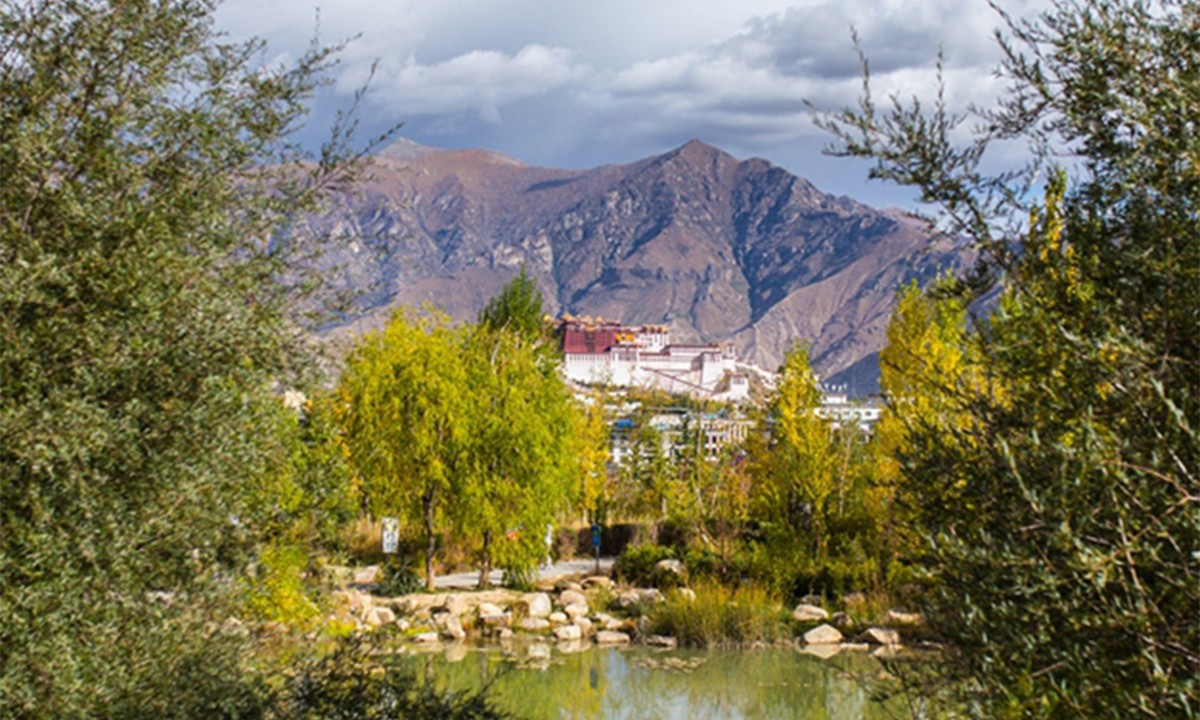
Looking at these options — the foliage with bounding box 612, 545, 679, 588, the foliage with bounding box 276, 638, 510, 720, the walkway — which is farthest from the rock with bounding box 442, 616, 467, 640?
the foliage with bounding box 276, 638, 510, 720

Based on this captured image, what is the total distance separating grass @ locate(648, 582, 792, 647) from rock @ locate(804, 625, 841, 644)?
1.17 ft

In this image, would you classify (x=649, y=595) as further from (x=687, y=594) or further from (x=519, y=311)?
(x=519, y=311)

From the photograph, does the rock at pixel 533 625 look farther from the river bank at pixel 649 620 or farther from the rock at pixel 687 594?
the rock at pixel 687 594

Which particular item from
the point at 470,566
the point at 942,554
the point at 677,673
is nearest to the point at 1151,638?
the point at 942,554

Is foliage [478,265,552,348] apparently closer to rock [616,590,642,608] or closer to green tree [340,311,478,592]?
green tree [340,311,478,592]

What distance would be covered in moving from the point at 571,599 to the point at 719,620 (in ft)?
12.7

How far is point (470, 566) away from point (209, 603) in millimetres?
23055

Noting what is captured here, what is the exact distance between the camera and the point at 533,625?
70.6ft

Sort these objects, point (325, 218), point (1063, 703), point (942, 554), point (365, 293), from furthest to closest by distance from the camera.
A: 1. point (325, 218)
2. point (365, 293)
3. point (942, 554)
4. point (1063, 703)

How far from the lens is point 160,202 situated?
6.38 m

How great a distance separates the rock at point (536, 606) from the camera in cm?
2208

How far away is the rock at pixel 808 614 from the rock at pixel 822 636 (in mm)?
860

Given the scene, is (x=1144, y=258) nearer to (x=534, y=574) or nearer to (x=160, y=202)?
(x=160, y=202)

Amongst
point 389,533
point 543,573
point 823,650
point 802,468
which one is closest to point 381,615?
point 389,533
